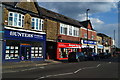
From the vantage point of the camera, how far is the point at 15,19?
2272cm

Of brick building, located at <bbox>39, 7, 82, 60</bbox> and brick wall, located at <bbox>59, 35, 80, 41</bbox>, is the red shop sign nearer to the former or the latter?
brick building, located at <bbox>39, 7, 82, 60</bbox>

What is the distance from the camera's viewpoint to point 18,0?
23.8 m

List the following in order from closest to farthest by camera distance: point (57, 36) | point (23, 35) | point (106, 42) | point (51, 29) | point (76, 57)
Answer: point (23, 35) < point (76, 57) < point (51, 29) < point (57, 36) < point (106, 42)

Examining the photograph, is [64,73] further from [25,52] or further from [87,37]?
[87,37]

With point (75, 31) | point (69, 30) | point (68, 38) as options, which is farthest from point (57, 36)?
point (75, 31)

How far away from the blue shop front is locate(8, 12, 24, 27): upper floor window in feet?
3.57

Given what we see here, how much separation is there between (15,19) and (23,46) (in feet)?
14.1

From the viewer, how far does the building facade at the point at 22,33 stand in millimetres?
21703

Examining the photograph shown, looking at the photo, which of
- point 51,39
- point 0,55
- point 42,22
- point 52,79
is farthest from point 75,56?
point 52,79

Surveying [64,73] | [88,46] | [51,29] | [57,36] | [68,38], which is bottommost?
[64,73]

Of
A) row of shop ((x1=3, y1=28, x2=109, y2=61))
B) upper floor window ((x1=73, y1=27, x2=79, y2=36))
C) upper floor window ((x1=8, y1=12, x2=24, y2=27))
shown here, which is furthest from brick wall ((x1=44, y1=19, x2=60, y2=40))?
upper floor window ((x1=73, y1=27, x2=79, y2=36))

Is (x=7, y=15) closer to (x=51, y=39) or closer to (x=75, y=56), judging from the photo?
(x=51, y=39)

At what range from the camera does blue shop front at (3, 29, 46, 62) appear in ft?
71.6

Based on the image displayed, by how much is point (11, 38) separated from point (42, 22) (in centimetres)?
717
